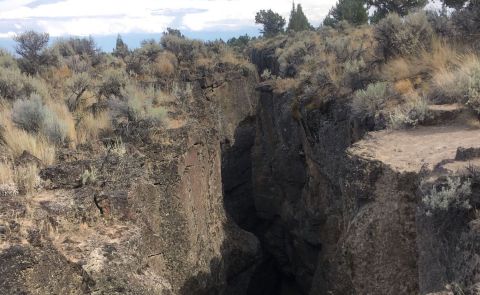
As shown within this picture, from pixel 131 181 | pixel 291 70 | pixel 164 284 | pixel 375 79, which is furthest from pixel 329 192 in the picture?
pixel 291 70

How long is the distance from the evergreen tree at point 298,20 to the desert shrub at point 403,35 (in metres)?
45.9

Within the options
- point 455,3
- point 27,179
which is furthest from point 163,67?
point 27,179

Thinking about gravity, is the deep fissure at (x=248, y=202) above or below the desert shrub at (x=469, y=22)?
below

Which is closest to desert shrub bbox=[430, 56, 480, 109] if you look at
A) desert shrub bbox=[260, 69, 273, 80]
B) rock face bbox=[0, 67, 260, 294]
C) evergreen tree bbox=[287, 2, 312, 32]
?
rock face bbox=[0, 67, 260, 294]

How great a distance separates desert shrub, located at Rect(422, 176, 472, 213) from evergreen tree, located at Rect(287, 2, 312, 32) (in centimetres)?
5485

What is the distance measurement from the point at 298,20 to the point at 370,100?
5251 centimetres

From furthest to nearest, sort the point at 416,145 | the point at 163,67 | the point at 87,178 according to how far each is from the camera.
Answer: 1. the point at 163,67
2. the point at 416,145
3. the point at 87,178

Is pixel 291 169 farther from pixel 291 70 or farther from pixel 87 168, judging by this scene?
pixel 87 168

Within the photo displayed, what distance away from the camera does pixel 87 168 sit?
7113 millimetres

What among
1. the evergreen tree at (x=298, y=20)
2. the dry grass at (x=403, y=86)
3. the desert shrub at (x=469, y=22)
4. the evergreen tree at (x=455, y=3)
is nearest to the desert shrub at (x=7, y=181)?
the dry grass at (x=403, y=86)

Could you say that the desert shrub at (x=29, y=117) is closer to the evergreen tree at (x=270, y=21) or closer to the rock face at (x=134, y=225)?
the rock face at (x=134, y=225)

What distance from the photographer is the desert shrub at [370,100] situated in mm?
9711

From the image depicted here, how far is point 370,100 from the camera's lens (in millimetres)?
9922

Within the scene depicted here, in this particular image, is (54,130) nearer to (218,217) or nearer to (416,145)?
(218,217)
